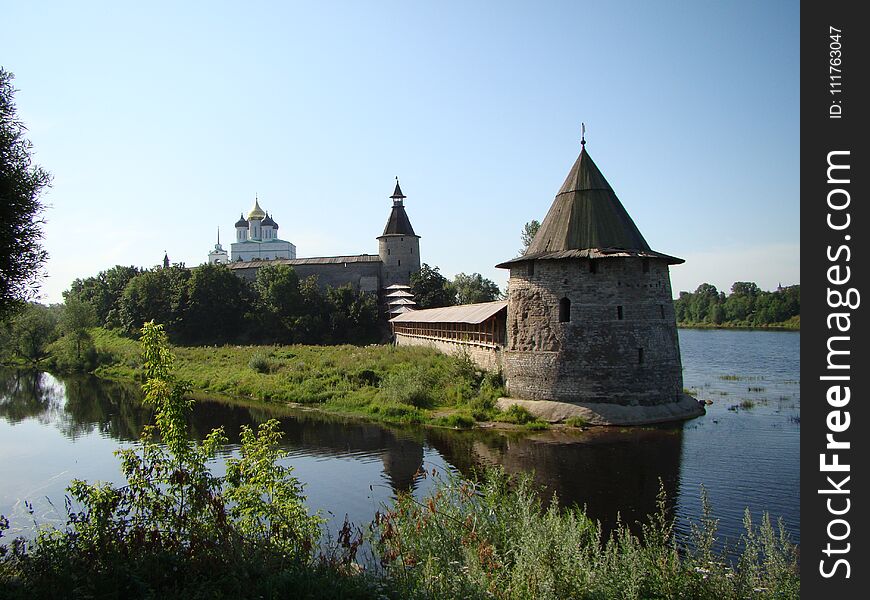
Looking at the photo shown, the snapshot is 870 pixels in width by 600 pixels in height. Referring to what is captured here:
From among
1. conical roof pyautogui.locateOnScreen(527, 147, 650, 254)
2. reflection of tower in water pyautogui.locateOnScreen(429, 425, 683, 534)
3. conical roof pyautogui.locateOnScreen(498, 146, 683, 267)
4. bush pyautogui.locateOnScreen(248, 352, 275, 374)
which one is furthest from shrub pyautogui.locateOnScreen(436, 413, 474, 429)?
bush pyautogui.locateOnScreen(248, 352, 275, 374)

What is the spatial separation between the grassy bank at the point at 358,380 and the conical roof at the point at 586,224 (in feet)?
14.2

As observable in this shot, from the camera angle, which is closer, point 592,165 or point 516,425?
point 516,425

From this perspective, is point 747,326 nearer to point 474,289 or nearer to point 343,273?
point 474,289

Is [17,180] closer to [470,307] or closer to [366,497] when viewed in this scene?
[366,497]

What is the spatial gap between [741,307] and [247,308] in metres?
64.0

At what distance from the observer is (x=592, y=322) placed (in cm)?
1622

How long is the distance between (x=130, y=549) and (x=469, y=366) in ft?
50.2

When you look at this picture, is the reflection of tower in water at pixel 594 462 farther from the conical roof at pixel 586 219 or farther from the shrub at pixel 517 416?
the conical roof at pixel 586 219

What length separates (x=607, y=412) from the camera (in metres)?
15.7

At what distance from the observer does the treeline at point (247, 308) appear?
39.8 meters

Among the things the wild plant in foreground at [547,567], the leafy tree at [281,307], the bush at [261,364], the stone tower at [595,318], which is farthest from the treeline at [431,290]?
the wild plant in foreground at [547,567]

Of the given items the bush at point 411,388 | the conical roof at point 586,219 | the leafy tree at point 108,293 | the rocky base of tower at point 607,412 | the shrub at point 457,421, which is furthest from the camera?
the leafy tree at point 108,293

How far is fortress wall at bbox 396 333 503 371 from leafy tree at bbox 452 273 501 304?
66.4ft
